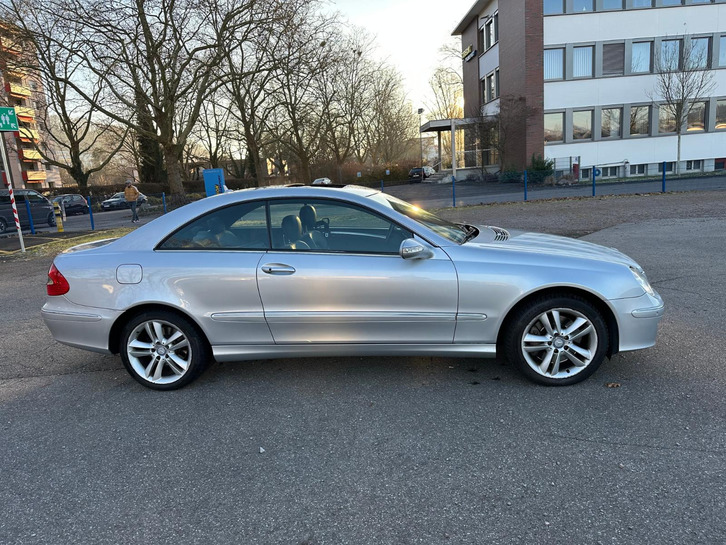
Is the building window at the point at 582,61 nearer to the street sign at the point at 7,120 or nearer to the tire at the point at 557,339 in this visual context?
the street sign at the point at 7,120

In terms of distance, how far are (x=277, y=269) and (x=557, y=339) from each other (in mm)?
2043

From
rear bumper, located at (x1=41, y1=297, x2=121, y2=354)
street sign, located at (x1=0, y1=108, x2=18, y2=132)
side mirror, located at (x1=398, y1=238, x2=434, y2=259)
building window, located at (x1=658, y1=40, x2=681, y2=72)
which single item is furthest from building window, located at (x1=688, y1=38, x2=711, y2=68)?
rear bumper, located at (x1=41, y1=297, x2=121, y2=354)

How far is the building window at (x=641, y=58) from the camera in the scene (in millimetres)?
28000

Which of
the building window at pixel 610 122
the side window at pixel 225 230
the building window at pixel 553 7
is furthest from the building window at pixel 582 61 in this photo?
the side window at pixel 225 230

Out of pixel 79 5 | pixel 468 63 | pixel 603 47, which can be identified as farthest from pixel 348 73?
pixel 79 5

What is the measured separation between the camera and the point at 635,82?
93.4 feet

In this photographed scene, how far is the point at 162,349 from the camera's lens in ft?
12.4

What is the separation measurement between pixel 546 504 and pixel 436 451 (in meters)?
0.68

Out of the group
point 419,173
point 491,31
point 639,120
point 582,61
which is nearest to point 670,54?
point 639,120

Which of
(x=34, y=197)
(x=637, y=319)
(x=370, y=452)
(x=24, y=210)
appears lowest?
(x=370, y=452)

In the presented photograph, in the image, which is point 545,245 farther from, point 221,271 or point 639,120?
point 639,120

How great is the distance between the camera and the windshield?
378 centimetres

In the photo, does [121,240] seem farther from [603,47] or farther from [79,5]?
[603,47]

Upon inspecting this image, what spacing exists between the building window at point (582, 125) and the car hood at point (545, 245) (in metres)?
28.2
